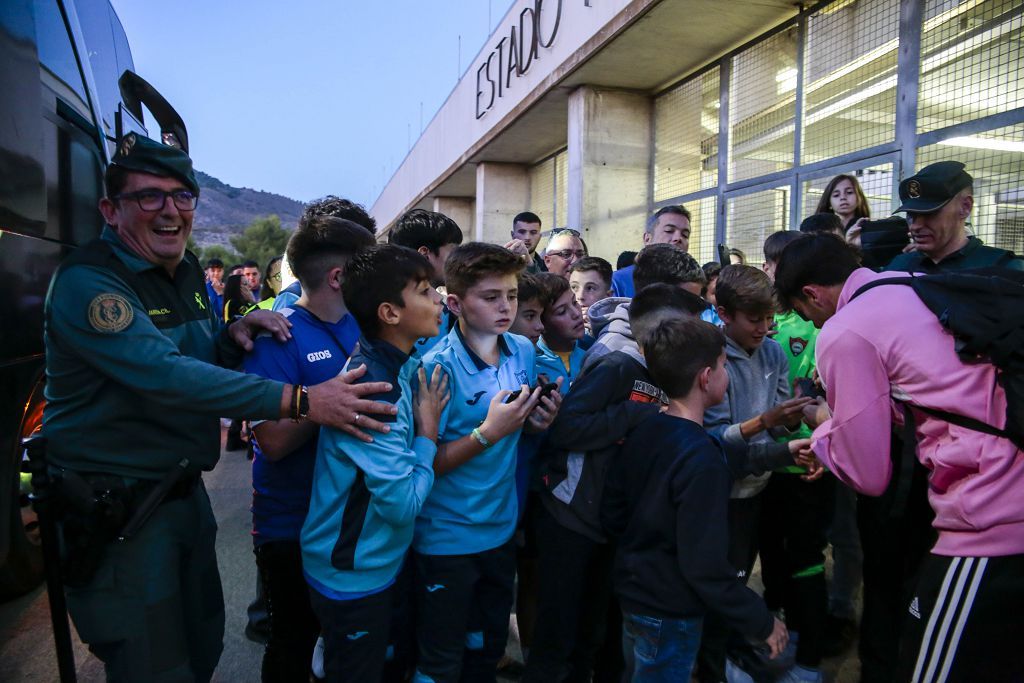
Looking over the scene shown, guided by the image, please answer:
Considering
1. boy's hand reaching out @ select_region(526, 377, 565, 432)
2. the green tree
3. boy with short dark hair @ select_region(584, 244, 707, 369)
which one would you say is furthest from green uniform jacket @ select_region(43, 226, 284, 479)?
the green tree

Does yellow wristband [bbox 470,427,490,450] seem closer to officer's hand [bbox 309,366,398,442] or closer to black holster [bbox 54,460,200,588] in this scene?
officer's hand [bbox 309,366,398,442]

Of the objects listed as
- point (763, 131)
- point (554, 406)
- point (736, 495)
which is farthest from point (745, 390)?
point (763, 131)

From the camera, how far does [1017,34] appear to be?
3.86 meters

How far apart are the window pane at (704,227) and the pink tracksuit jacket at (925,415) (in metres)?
5.53

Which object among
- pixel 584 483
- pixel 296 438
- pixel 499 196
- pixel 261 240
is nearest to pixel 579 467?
pixel 584 483

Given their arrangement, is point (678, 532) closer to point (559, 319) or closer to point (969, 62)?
point (559, 319)

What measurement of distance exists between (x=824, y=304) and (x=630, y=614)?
1.32m

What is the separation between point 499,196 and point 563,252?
8563 millimetres

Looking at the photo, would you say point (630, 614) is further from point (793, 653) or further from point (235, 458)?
point (235, 458)

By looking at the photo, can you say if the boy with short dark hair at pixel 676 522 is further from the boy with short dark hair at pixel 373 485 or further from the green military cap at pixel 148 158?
the green military cap at pixel 148 158

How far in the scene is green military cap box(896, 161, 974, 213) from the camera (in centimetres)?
276

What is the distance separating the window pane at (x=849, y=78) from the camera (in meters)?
4.90

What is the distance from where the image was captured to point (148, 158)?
1949 mm


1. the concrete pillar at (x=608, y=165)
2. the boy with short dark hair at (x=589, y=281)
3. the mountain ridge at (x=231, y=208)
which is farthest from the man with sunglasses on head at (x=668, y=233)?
the mountain ridge at (x=231, y=208)
